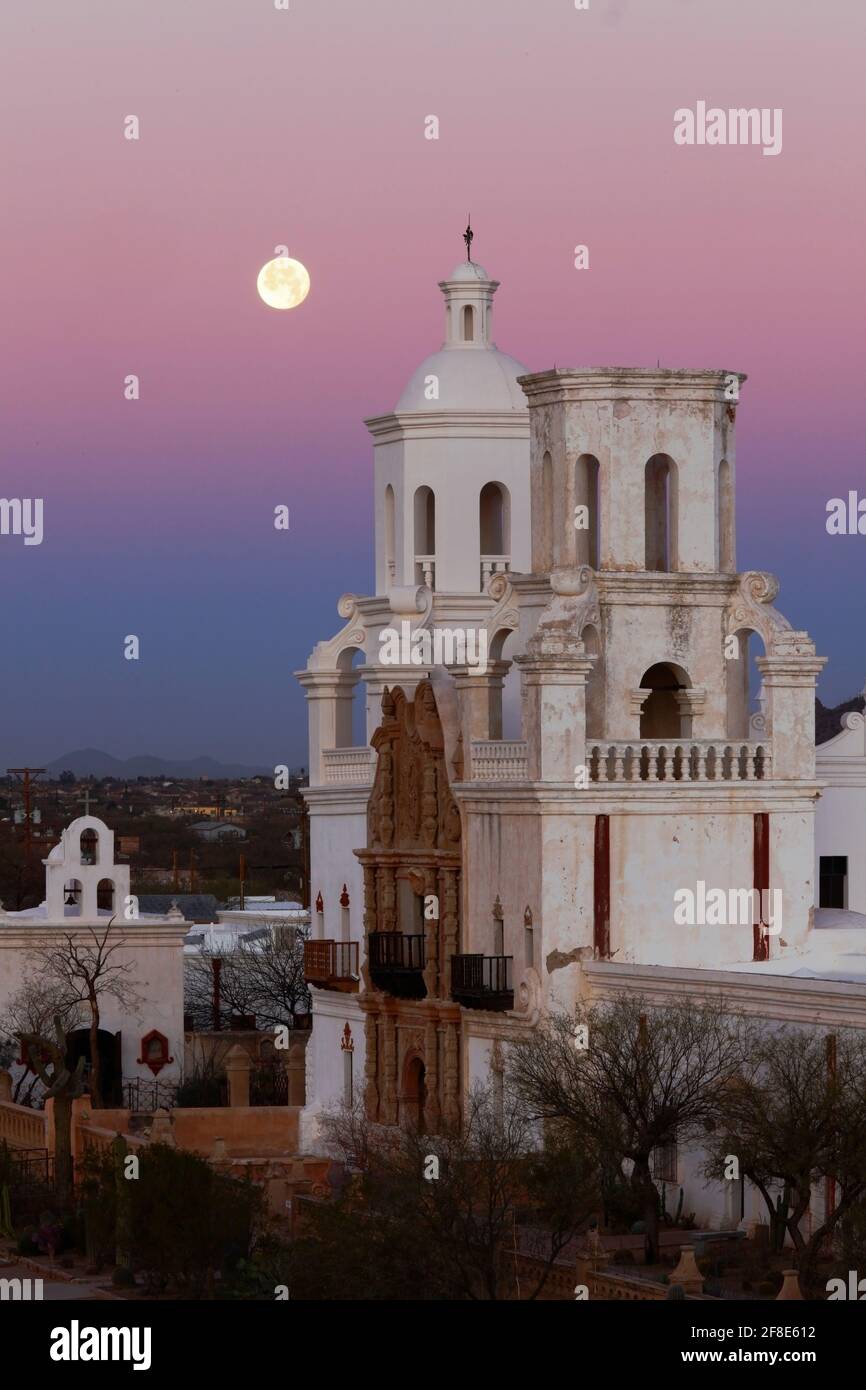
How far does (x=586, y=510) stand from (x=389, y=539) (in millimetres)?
7273

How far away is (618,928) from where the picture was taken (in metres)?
60.1

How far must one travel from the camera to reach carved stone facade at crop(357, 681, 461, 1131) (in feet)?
206

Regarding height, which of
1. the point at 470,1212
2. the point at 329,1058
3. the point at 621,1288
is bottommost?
the point at 621,1288

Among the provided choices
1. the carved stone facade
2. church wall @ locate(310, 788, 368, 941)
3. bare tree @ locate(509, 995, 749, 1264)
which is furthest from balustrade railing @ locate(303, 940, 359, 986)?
bare tree @ locate(509, 995, 749, 1264)

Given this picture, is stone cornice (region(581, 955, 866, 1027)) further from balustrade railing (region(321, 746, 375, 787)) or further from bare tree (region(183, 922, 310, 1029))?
bare tree (region(183, 922, 310, 1029))

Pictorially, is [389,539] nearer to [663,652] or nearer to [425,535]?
[425,535]

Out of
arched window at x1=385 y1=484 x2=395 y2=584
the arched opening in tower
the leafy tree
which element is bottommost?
the leafy tree

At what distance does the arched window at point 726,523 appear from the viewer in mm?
63594

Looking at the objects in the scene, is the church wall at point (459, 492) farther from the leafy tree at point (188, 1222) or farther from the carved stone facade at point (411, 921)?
the leafy tree at point (188, 1222)

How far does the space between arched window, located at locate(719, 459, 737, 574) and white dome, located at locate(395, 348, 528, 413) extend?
6.32 meters

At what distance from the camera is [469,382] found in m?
69.2

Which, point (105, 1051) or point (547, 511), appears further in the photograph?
point (105, 1051)

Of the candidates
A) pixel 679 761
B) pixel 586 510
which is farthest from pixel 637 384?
pixel 679 761

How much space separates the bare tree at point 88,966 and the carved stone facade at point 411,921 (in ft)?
49.9
